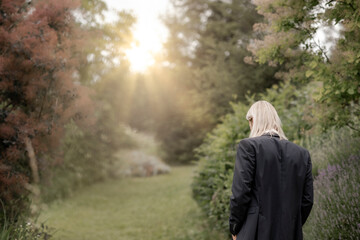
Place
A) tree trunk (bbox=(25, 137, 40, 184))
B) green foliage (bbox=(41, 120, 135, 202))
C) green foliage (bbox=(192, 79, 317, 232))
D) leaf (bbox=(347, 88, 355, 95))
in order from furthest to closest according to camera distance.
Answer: green foliage (bbox=(41, 120, 135, 202)) < green foliage (bbox=(192, 79, 317, 232)) < tree trunk (bbox=(25, 137, 40, 184)) < leaf (bbox=(347, 88, 355, 95))

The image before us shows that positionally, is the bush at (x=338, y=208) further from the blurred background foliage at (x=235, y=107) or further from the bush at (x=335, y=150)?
the bush at (x=335, y=150)

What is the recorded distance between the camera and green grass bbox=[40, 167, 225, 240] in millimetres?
7324

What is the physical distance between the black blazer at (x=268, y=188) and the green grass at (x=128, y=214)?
3910mm

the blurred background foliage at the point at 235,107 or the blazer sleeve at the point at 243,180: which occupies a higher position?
the blurred background foliage at the point at 235,107

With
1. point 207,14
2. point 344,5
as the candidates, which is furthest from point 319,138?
point 207,14

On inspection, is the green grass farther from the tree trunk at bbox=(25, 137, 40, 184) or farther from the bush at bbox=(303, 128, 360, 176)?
the bush at bbox=(303, 128, 360, 176)

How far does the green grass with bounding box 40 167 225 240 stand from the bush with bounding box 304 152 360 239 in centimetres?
264

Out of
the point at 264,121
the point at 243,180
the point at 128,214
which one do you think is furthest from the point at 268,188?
the point at 128,214

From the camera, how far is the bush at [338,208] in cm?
341

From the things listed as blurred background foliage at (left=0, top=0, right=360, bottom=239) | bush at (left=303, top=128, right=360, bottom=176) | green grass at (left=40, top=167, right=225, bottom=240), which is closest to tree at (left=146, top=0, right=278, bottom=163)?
blurred background foliage at (left=0, top=0, right=360, bottom=239)

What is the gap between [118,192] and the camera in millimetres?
12773

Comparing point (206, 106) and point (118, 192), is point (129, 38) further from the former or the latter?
point (206, 106)

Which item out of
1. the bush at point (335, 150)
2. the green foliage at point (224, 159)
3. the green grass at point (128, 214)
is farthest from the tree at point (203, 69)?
the bush at point (335, 150)

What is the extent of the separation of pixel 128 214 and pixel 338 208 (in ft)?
22.9
